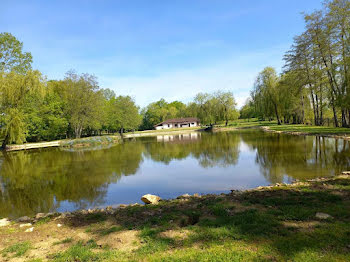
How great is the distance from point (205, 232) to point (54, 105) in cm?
4708

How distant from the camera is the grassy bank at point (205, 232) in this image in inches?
142

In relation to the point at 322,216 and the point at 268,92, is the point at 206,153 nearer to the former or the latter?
the point at 322,216

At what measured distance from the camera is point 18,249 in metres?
4.45

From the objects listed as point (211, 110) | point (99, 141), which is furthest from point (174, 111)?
point (99, 141)

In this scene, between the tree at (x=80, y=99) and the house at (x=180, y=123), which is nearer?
the tree at (x=80, y=99)

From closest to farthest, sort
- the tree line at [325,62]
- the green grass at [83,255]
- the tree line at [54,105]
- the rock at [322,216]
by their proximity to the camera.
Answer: the green grass at [83,255] < the rock at [322,216] < the tree line at [325,62] < the tree line at [54,105]

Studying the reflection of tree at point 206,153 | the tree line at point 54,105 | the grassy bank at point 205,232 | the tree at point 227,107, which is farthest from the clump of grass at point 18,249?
the tree at point 227,107

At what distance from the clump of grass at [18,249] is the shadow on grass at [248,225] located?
1212 millimetres

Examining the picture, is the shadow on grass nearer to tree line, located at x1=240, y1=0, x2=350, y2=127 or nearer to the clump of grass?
the clump of grass

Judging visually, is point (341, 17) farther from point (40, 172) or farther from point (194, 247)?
point (40, 172)

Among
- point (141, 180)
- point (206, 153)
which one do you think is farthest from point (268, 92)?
point (141, 180)

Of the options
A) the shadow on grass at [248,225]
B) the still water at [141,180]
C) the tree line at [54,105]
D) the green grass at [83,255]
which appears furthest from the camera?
the tree line at [54,105]

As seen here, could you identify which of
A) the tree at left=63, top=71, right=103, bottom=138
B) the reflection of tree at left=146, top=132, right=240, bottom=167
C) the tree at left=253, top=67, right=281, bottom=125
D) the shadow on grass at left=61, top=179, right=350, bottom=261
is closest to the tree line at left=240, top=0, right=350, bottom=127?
the tree at left=253, top=67, right=281, bottom=125

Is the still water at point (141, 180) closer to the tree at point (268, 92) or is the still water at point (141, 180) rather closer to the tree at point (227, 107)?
the tree at point (268, 92)
